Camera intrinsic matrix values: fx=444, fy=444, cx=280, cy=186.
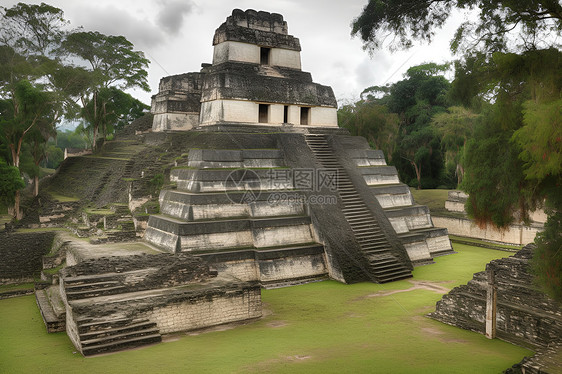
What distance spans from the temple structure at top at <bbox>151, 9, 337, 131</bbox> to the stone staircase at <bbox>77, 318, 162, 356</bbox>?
30.1 ft

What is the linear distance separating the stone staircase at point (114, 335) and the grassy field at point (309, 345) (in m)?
0.21

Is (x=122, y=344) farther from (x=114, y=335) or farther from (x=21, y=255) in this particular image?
(x=21, y=255)

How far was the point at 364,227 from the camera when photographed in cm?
1394

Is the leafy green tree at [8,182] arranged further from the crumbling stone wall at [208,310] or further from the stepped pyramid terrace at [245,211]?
the crumbling stone wall at [208,310]

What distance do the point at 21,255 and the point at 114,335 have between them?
8332 millimetres

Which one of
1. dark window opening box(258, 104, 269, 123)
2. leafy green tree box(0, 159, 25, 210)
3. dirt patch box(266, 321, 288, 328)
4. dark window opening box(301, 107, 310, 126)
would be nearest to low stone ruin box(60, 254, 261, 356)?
dirt patch box(266, 321, 288, 328)

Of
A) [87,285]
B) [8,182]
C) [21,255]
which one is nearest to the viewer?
[87,285]

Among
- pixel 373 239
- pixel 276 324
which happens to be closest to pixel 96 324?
pixel 276 324

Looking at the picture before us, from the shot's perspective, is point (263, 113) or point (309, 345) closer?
point (309, 345)

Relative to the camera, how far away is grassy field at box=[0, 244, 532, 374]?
728 cm

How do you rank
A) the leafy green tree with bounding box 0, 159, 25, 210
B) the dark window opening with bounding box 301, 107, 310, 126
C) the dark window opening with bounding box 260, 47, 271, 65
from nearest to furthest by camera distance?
1. the leafy green tree with bounding box 0, 159, 25, 210
2. the dark window opening with bounding box 301, 107, 310, 126
3. the dark window opening with bounding box 260, 47, 271, 65

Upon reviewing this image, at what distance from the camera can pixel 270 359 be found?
7.55m

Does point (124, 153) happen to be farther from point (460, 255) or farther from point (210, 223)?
point (460, 255)

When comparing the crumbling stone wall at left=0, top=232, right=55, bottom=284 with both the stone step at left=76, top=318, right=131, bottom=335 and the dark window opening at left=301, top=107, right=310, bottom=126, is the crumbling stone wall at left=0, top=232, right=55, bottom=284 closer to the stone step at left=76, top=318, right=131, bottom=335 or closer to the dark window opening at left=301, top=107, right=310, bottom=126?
the stone step at left=76, top=318, right=131, bottom=335
